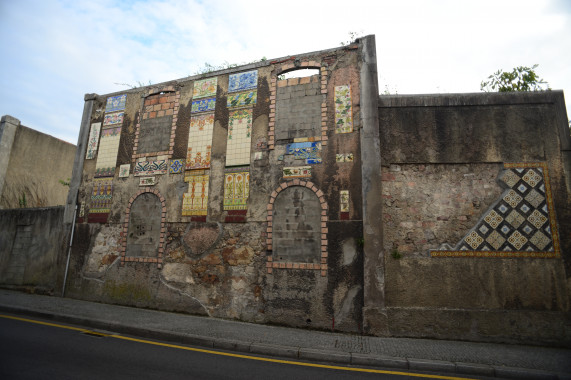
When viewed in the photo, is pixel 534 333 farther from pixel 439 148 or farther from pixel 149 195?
pixel 149 195

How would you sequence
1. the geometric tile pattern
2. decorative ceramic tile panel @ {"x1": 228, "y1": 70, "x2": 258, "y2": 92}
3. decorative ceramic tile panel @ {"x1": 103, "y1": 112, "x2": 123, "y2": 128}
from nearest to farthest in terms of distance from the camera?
the geometric tile pattern, decorative ceramic tile panel @ {"x1": 228, "y1": 70, "x2": 258, "y2": 92}, decorative ceramic tile panel @ {"x1": 103, "y1": 112, "x2": 123, "y2": 128}

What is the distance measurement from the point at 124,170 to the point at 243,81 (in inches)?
176

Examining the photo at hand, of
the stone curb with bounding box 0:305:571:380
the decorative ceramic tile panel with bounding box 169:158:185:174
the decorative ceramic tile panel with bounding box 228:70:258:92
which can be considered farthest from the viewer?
the decorative ceramic tile panel with bounding box 169:158:185:174

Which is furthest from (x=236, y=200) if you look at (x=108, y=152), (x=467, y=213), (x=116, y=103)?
(x=116, y=103)

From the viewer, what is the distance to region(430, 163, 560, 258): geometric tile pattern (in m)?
6.29

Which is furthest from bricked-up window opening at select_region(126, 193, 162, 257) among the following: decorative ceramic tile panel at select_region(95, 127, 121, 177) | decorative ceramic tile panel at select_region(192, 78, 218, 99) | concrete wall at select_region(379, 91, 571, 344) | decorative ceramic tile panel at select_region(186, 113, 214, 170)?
concrete wall at select_region(379, 91, 571, 344)

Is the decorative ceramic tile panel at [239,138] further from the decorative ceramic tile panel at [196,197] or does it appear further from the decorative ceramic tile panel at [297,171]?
the decorative ceramic tile panel at [297,171]

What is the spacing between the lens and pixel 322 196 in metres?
7.10

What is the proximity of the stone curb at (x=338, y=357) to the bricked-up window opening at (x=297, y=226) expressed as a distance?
89.0 inches

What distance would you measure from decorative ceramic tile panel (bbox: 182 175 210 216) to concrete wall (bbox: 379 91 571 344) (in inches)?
178

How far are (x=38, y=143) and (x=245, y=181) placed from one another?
13.1 m

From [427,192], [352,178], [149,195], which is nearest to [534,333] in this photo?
[427,192]

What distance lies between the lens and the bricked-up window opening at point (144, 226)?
8.36 meters

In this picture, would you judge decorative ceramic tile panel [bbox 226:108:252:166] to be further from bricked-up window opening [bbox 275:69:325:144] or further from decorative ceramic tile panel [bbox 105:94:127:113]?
decorative ceramic tile panel [bbox 105:94:127:113]
